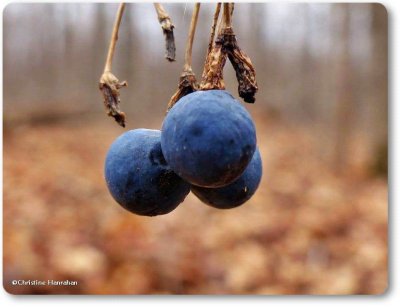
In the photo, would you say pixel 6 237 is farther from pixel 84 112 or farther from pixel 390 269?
pixel 84 112

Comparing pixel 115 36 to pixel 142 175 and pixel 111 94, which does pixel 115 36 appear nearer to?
pixel 111 94

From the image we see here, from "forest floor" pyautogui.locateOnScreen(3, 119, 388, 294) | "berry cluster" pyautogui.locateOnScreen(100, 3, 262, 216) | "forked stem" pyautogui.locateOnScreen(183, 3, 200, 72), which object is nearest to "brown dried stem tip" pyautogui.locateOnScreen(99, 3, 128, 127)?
"berry cluster" pyautogui.locateOnScreen(100, 3, 262, 216)

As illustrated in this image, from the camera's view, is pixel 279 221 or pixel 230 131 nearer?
pixel 230 131

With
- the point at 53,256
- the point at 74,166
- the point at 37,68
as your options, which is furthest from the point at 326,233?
the point at 37,68

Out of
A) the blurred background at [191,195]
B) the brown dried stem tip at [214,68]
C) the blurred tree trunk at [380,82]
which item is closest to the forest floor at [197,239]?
the blurred background at [191,195]

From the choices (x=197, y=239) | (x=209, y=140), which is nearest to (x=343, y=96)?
(x=197, y=239)

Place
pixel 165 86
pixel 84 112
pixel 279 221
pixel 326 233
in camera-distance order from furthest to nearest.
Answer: pixel 165 86
pixel 84 112
pixel 279 221
pixel 326 233
